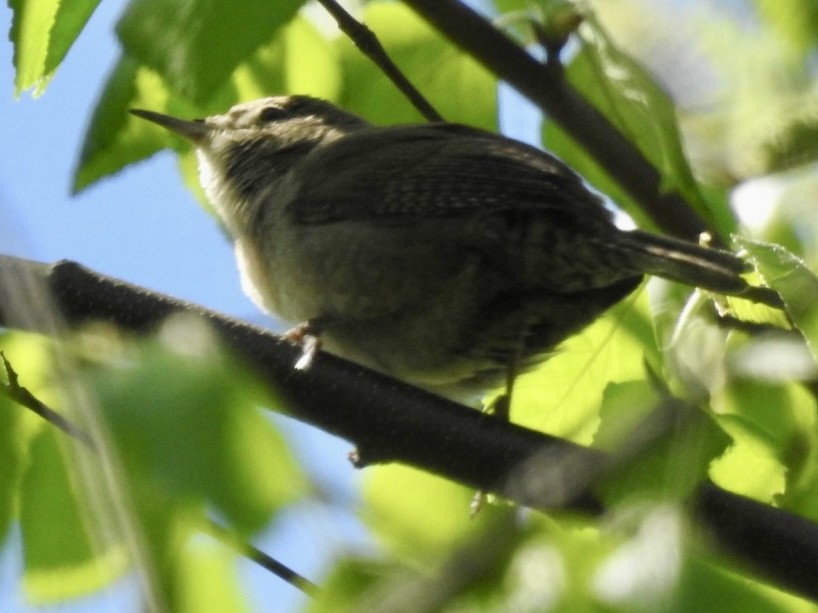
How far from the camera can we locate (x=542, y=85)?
2.53 metres

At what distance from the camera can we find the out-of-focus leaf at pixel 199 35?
5.45ft

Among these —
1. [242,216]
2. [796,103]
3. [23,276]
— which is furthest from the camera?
[242,216]

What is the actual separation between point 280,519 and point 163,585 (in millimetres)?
97

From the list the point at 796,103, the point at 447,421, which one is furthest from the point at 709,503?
the point at 796,103

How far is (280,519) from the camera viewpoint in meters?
0.81

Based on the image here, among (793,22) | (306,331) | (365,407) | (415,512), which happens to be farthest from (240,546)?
(306,331)

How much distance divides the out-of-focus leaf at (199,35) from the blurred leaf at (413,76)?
1.02 metres

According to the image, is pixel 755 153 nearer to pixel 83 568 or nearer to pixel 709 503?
pixel 709 503

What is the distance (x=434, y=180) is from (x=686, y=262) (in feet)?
3.60

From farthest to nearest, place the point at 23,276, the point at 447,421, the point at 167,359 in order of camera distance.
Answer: the point at 447,421, the point at 23,276, the point at 167,359

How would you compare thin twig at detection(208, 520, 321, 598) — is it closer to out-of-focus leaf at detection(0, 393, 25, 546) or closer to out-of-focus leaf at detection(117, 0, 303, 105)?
out-of-focus leaf at detection(0, 393, 25, 546)

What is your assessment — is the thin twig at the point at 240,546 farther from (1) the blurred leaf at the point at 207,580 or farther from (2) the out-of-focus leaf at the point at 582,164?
(2) the out-of-focus leaf at the point at 582,164

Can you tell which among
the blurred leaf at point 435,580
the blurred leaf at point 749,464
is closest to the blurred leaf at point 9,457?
the blurred leaf at point 435,580

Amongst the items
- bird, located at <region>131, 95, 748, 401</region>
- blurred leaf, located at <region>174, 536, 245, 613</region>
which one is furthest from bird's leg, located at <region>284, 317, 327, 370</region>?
blurred leaf, located at <region>174, 536, 245, 613</region>
